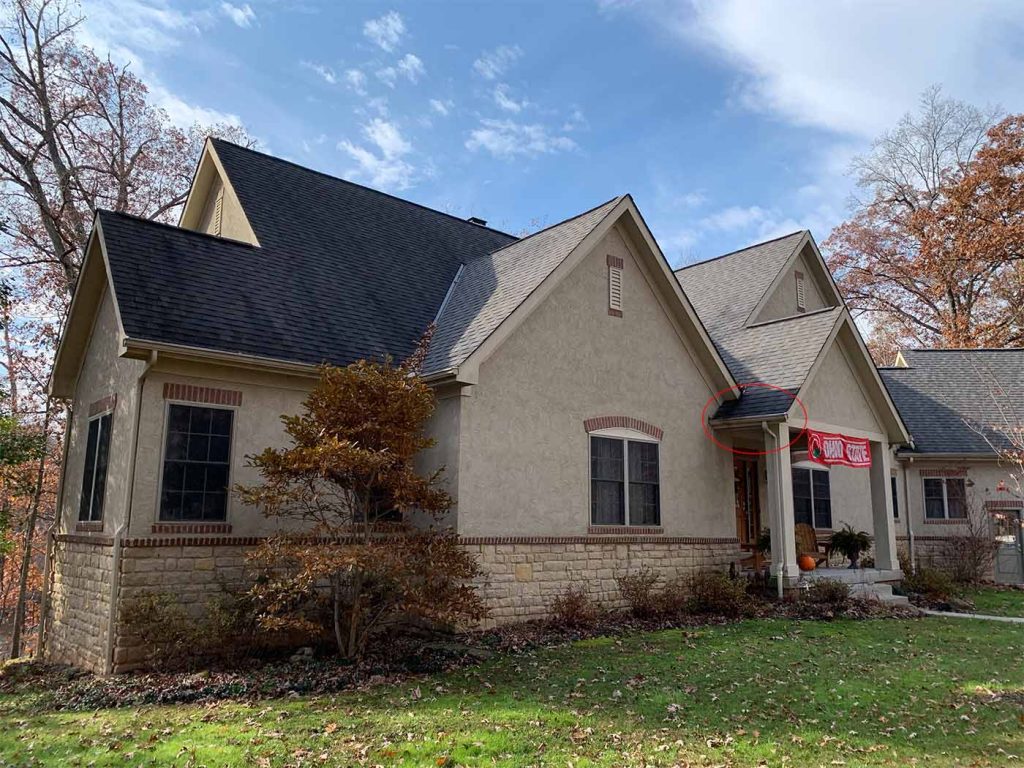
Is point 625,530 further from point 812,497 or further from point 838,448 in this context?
point 812,497

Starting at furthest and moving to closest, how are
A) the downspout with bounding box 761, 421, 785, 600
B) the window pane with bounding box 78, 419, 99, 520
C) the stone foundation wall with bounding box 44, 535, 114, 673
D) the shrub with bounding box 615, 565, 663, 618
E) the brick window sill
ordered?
the downspout with bounding box 761, 421, 785, 600, the brick window sill, the shrub with bounding box 615, 565, 663, 618, the window pane with bounding box 78, 419, 99, 520, the stone foundation wall with bounding box 44, 535, 114, 673

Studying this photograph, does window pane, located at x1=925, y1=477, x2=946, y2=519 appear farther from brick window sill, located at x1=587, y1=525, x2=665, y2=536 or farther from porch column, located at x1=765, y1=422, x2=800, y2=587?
brick window sill, located at x1=587, y1=525, x2=665, y2=536

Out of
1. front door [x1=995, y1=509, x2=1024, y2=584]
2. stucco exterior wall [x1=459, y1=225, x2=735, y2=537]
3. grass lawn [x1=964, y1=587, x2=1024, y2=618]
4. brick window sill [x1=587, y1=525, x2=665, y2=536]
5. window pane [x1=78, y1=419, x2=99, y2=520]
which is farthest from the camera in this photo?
front door [x1=995, y1=509, x2=1024, y2=584]

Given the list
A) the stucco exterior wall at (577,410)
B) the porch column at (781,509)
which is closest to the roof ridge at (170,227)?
the stucco exterior wall at (577,410)

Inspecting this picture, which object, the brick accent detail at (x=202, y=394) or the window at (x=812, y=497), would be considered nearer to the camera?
the brick accent detail at (x=202, y=394)

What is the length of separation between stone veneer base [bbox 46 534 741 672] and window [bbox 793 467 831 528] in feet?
14.0

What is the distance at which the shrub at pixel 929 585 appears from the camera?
16.0 metres

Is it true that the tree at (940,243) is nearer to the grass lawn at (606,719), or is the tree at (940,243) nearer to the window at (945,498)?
the window at (945,498)

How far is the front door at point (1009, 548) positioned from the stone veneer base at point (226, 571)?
10786mm

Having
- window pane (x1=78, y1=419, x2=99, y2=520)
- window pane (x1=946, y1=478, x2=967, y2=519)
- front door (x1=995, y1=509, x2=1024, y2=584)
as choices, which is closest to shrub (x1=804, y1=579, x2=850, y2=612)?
window pane (x1=946, y1=478, x2=967, y2=519)

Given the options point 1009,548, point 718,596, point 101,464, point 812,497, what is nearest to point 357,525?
point 101,464

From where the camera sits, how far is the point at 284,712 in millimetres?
7148

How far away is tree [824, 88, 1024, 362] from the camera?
31.6 meters

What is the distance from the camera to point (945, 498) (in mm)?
21469
